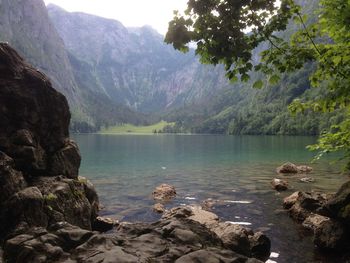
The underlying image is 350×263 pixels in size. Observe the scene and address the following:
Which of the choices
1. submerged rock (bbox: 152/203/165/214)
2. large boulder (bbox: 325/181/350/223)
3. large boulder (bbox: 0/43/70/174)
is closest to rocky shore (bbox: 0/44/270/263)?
large boulder (bbox: 0/43/70/174)

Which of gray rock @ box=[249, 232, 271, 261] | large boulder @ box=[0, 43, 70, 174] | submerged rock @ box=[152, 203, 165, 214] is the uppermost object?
large boulder @ box=[0, 43, 70, 174]

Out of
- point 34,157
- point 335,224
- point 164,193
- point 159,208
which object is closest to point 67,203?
point 34,157

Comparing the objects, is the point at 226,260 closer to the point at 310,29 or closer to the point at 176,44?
the point at 176,44

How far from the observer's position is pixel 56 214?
20188 millimetres

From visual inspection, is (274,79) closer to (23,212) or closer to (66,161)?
(23,212)

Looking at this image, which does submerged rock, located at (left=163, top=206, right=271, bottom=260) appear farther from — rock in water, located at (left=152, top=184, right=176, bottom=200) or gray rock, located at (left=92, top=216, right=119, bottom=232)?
rock in water, located at (left=152, top=184, right=176, bottom=200)

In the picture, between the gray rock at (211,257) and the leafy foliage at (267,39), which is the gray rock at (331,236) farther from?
the gray rock at (211,257)

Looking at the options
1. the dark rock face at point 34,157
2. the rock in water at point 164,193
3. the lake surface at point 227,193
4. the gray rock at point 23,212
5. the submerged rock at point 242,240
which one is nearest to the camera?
the gray rock at point 23,212

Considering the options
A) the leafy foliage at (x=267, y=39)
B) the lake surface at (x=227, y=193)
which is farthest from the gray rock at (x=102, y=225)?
the leafy foliage at (x=267, y=39)

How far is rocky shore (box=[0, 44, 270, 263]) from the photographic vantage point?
424 inches

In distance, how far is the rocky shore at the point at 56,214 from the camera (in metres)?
10.8

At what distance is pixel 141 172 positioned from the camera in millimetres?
63781

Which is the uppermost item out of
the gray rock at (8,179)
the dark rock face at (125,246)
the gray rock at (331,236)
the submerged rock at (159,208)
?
the gray rock at (8,179)

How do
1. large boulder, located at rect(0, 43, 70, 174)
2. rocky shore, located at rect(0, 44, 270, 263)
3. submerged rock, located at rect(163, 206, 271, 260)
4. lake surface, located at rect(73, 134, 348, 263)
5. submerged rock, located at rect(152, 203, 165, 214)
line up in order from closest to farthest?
rocky shore, located at rect(0, 44, 270, 263) → submerged rock, located at rect(163, 206, 271, 260) → large boulder, located at rect(0, 43, 70, 174) → lake surface, located at rect(73, 134, 348, 263) → submerged rock, located at rect(152, 203, 165, 214)
